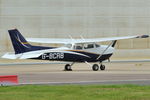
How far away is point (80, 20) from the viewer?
5959cm

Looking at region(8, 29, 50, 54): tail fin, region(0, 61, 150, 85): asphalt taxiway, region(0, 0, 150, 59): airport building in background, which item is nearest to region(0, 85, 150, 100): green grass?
region(0, 61, 150, 85): asphalt taxiway

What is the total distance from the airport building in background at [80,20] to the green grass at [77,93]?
133ft

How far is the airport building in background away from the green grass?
40538 millimetres

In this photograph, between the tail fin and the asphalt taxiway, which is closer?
the asphalt taxiway

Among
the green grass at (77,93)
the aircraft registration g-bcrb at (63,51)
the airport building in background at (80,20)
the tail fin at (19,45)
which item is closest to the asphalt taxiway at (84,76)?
the aircraft registration g-bcrb at (63,51)

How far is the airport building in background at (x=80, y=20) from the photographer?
2292 inches

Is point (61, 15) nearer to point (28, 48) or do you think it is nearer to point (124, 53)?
point (124, 53)

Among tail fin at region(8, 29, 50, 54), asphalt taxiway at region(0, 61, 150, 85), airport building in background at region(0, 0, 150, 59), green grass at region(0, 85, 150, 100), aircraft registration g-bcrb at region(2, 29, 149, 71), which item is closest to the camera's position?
green grass at region(0, 85, 150, 100)

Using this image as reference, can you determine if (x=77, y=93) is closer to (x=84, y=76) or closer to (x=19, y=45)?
(x=84, y=76)

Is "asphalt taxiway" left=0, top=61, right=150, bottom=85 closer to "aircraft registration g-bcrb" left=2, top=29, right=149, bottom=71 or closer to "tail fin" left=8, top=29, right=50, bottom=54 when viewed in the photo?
"aircraft registration g-bcrb" left=2, top=29, right=149, bottom=71

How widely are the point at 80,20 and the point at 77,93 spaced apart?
4364 cm

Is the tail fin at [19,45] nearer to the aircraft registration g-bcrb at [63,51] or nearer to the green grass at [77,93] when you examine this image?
the aircraft registration g-bcrb at [63,51]

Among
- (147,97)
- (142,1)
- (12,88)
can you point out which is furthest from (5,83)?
(142,1)

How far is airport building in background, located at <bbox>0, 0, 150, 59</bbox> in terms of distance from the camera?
58.2 metres
